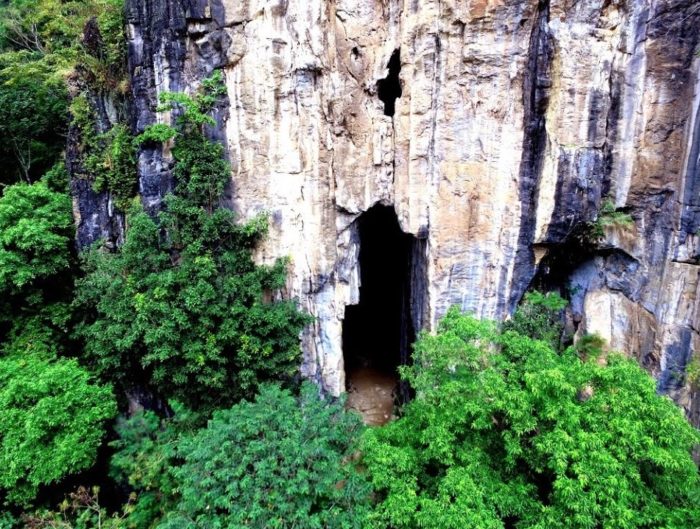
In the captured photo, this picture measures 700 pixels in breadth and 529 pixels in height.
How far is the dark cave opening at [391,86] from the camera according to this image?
11.7 m

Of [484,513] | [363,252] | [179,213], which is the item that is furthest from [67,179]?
[484,513]

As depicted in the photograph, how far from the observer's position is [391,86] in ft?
40.7

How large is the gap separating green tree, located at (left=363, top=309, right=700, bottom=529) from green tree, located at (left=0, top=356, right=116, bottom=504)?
22.5 feet

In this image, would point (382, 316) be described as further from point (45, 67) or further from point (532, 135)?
point (45, 67)

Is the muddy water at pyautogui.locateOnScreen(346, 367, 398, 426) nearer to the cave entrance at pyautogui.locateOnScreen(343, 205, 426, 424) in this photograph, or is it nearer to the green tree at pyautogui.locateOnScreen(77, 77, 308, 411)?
the cave entrance at pyautogui.locateOnScreen(343, 205, 426, 424)

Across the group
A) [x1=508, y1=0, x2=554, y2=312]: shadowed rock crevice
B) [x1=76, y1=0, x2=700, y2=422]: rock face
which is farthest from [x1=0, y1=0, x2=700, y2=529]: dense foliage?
[x1=508, y1=0, x2=554, y2=312]: shadowed rock crevice

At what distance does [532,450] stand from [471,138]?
743cm

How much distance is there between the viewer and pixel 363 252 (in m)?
17.8

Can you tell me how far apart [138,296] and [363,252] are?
10.1 m

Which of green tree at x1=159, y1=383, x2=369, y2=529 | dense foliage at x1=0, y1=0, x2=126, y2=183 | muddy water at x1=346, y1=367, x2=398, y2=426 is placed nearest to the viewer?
green tree at x1=159, y1=383, x2=369, y2=529

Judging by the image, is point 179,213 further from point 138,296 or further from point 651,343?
point 651,343

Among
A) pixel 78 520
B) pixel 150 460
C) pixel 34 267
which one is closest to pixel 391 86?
pixel 34 267

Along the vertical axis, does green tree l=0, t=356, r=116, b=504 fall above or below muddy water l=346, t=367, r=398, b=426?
above

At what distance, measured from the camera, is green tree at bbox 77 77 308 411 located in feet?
30.7
